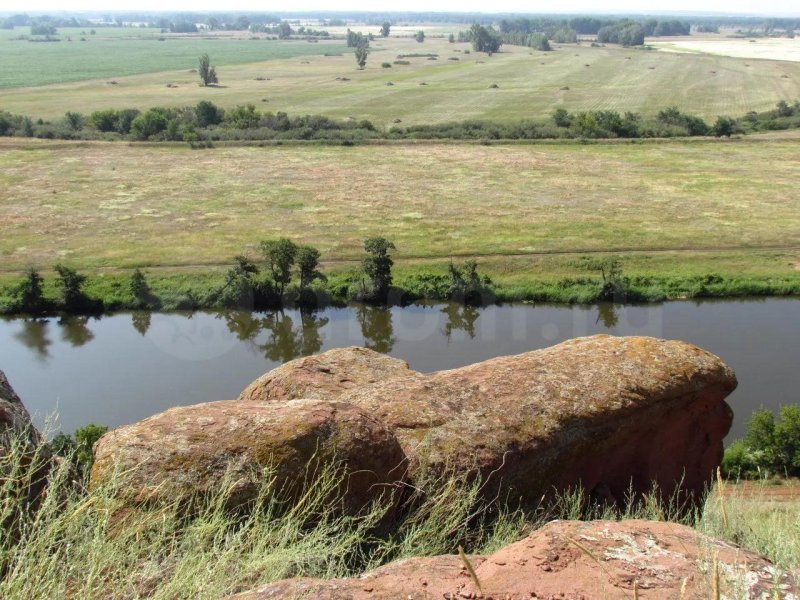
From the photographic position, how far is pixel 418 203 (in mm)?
48500

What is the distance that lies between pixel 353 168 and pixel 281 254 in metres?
25.8

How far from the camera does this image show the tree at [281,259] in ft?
111

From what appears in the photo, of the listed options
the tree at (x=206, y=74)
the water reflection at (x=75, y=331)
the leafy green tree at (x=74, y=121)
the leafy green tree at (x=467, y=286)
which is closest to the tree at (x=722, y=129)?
the leafy green tree at (x=467, y=286)

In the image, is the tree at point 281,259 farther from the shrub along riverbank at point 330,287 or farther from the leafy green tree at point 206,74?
the leafy green tree at point 206,74

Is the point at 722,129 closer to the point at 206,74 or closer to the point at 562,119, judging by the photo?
the point at 562,119

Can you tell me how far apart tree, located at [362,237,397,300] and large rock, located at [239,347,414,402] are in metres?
21.7

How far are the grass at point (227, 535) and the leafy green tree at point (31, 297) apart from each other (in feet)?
94.5

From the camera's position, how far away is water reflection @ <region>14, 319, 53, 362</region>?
3064 cm

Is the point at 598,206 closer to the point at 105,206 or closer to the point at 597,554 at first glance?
the point at 105,206

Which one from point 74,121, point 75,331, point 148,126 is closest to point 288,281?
point 75,331

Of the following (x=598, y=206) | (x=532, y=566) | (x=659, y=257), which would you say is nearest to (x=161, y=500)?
(x=532, y=566)

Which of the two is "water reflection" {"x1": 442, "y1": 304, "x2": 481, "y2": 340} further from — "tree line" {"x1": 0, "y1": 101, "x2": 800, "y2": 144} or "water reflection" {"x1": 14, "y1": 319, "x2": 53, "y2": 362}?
"tree line" {"x1": 0, "y1": 101, "x2": 800, "y2": 144}

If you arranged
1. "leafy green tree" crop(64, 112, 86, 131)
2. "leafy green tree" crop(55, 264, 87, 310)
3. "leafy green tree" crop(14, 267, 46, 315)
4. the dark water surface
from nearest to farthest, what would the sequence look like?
the dark water surface < "leafy green tree" crop(14, 267, 46, 315) < "leafy green tree" crop(55, 264, 87, 310) < "leafy green tree" crop(64, 112, 86, 131)

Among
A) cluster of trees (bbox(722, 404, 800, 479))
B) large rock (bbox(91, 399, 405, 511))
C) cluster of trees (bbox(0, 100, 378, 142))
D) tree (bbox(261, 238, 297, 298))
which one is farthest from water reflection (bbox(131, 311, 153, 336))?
cluster of trees (bbox(0, 100, 378, 142))
